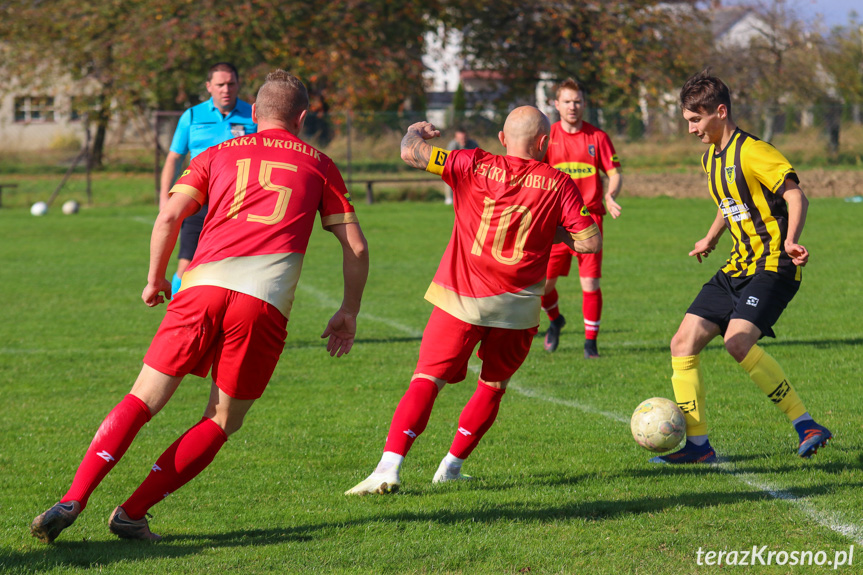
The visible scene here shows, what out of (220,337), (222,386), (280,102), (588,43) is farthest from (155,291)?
(588,43)

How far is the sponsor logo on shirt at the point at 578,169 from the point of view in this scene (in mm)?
8328

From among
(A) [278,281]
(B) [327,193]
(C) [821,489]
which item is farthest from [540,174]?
(C) [821,489]

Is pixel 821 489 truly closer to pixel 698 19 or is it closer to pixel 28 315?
pixel 28 315

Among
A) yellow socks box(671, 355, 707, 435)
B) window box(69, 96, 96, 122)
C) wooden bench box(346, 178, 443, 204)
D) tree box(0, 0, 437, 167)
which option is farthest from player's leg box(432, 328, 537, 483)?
window box(69, 96, 96, 122)

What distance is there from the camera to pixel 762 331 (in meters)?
4.92

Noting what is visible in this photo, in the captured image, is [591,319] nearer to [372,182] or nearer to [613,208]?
[613,208]

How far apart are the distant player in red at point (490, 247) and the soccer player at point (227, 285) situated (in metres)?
0.71

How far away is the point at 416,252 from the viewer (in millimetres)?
15445

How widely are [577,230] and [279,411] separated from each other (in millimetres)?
2868

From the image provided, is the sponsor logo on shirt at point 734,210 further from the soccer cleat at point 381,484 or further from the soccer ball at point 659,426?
the soccer cleat at point 381,484

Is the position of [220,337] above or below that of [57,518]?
above

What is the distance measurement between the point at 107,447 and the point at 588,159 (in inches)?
227

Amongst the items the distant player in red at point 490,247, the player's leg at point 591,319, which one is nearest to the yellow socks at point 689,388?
the distant player in red at point 490,247

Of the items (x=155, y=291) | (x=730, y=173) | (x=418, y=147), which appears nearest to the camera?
(x=155, y=291)
